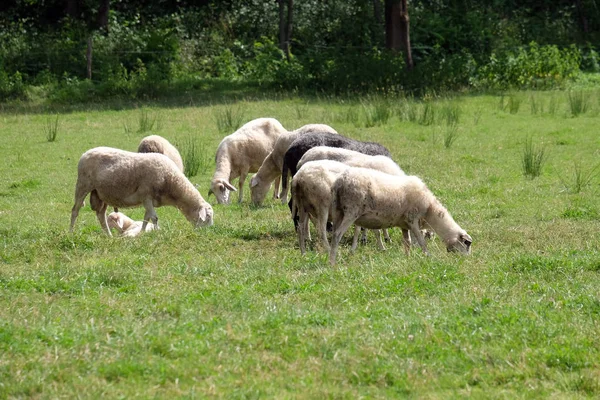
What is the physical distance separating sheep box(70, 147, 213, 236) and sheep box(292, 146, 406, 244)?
1.54m

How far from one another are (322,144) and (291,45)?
18762mm

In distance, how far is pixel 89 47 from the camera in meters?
25.9

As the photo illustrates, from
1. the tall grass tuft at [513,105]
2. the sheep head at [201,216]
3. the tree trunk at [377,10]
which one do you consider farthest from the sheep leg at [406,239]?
the tree trunk at [377,10]

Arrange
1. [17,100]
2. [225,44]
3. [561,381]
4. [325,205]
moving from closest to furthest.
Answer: [561,381], [325,205], [17,100], [225,44]

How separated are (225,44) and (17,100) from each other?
26.3 feet

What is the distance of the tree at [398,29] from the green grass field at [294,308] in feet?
45.4

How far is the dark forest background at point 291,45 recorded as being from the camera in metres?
24.9

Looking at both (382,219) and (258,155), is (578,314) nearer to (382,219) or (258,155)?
(382,219)

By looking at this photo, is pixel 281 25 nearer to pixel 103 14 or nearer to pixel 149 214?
pixel 103 14

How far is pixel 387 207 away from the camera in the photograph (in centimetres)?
904

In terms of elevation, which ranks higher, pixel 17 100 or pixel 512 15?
pixel 512 15

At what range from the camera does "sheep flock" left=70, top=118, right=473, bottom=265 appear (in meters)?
9.01

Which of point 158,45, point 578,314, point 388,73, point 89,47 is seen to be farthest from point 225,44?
point 578,314

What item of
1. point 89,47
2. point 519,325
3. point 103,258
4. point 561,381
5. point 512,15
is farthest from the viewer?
point 512,15
